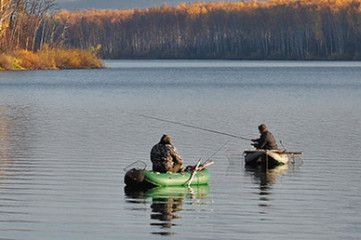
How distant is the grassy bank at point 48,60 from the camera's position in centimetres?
9344

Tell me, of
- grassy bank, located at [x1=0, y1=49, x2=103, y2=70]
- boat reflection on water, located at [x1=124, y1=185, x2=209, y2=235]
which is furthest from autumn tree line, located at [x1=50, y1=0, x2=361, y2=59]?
boat reflection on water, located at [x1=124, y1=185, x2=209, y2=235]

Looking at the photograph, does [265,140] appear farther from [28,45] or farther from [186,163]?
[28,45]

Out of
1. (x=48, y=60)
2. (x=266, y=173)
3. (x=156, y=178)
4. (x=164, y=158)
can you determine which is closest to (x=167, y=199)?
(x=156, y=178)

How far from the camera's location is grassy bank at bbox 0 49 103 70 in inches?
3679

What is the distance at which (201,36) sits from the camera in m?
178

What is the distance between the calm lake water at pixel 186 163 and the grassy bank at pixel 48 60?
4533 cm

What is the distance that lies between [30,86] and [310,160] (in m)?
47.2

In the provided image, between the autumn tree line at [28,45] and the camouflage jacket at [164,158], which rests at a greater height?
the autumn tree line at [28,45]

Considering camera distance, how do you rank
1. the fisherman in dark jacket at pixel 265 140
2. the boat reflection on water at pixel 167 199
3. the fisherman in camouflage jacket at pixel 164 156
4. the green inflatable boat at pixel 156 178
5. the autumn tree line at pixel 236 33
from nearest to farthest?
1. the boat reflection on water at pixel 167 199
2. the green inflatable boat at pixel 156 178
3. the fisherman in camouflage jacket at pixel 164 156
4. the fisherman in dark jacket at pixel 265 140
5. the autumn tree line at pixel 236 33

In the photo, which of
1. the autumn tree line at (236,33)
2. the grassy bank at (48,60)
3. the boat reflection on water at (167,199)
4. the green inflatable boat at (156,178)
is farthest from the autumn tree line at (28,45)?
the boat reflection on water at (167,199)

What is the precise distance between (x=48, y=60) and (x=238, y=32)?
246 feet

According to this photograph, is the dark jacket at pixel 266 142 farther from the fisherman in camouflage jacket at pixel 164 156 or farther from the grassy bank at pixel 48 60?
the grassy bank at pixel 48 60

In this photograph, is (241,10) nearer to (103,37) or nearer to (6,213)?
(103,37)

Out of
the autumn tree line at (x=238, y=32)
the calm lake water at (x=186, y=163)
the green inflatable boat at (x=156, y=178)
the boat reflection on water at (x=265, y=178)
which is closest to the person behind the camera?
the calm lake water at (x=186, y=163)
